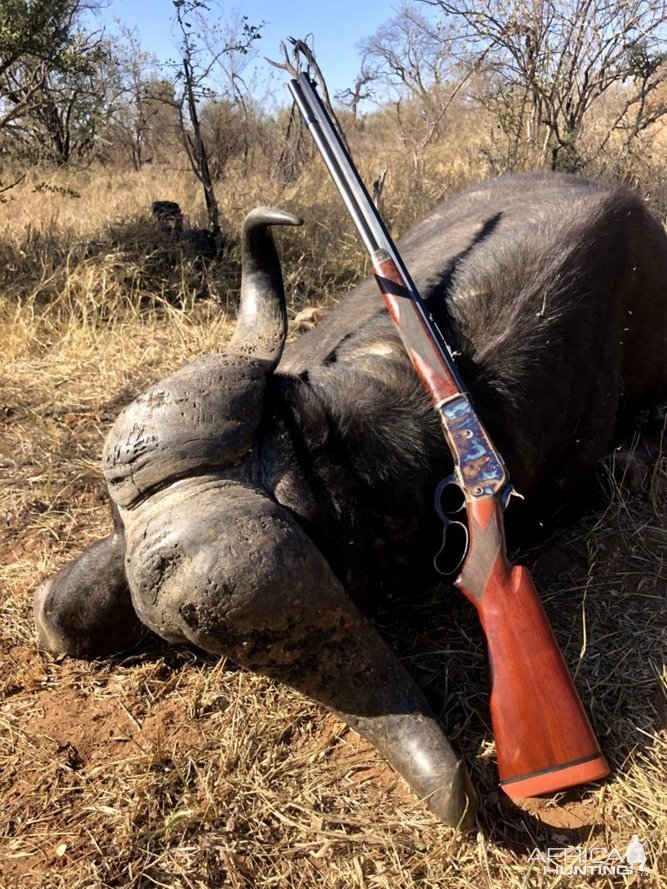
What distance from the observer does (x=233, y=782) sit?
2211 mm

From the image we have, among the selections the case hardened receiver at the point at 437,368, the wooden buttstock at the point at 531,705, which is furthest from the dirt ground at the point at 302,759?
the case hardened receiver at the point at 437,368

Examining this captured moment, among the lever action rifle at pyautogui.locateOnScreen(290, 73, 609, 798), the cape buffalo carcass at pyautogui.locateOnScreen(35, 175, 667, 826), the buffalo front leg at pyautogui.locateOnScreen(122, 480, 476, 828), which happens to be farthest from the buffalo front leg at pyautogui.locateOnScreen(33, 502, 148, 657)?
the lever action rifle at pyautogui.locateOnScreen(290, 73, 609, 798)

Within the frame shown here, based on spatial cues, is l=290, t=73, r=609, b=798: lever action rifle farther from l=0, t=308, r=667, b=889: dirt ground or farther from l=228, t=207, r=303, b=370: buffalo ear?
l=228, t=207, r=303, b=370: buffalo ear

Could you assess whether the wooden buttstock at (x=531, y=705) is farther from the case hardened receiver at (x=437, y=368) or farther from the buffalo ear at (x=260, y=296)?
the buffalo ear at (x=260, y=296)

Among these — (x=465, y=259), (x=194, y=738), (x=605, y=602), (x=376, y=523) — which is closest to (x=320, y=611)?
(x=376, y=523)

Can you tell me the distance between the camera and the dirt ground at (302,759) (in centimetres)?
199

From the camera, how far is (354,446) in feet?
7.54

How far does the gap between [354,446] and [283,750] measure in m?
0.95

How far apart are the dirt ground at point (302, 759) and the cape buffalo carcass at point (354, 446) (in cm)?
18

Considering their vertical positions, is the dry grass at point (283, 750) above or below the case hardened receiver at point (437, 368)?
below

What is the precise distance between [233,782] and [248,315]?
143cm

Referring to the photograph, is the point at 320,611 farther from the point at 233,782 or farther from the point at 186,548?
the point at 233,782

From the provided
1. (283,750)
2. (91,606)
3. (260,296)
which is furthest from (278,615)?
(260,296)

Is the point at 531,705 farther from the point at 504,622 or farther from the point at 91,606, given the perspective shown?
the point at 91,606
